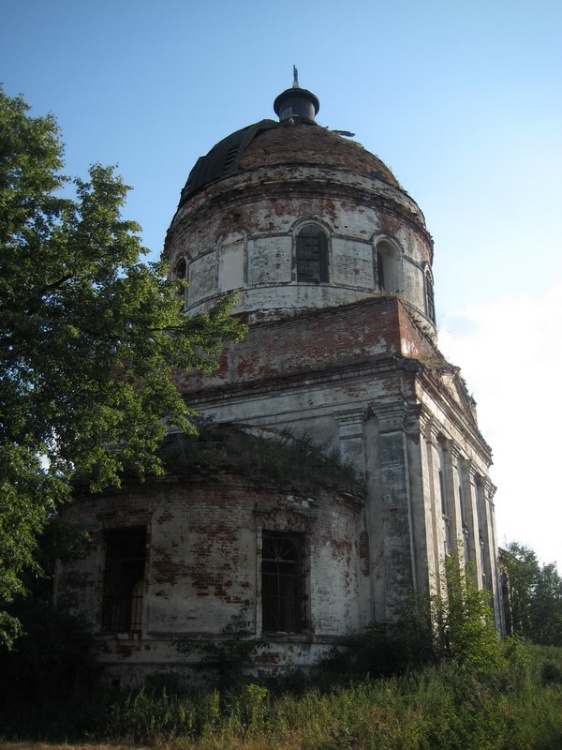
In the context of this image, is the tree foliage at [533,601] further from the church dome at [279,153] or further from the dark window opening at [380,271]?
the church dome at [279,153]

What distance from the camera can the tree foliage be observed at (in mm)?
21078

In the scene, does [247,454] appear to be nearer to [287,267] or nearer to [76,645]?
[76,645]

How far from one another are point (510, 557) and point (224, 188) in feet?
45.6

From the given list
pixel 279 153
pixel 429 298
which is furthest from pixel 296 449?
pixel 279 153

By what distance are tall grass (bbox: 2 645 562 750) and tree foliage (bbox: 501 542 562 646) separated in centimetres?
1060

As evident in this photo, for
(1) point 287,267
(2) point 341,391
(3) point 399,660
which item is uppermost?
(1) point 287,267

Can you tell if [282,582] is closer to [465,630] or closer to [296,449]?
[296,449]

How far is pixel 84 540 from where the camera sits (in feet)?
41.1

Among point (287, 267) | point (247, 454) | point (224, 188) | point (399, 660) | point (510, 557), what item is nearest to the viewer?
point (399, 660)

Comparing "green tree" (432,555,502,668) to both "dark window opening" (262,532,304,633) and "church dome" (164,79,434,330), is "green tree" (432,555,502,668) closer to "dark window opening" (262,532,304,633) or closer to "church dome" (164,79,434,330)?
"dark window opening" (262,532,304,633)

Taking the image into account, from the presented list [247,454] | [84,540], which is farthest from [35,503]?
[247,454]

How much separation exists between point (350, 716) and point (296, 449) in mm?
6275

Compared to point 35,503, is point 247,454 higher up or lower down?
higher up

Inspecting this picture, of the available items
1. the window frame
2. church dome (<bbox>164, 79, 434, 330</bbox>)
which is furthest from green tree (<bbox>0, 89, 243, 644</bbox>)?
church dome (<bbox>164, 79, 434, 330</bbox>)
